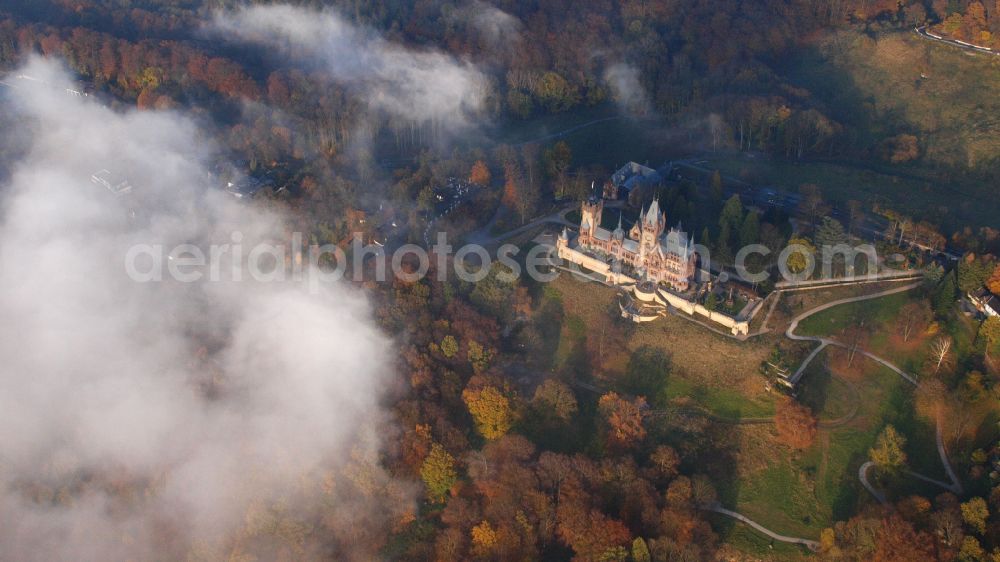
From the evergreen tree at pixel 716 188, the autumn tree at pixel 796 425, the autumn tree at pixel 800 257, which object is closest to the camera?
the autumn tree at pixel 796 425

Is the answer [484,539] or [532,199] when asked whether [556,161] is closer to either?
[532,199]

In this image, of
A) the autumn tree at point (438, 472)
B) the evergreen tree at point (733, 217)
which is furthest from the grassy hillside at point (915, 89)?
the autumn tree at point (438, 472)

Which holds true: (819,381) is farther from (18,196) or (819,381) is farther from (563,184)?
(18,196)

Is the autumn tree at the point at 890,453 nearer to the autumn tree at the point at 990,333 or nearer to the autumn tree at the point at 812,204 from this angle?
the autumn tree at the point at 990,333

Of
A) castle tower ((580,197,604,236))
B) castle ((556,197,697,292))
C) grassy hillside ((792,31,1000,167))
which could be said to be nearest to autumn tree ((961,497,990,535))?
castle ((556,197,697,292))

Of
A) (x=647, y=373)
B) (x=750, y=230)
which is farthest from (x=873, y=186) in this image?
(x=647, y=373)

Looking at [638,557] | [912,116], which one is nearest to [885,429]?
[638,557]
